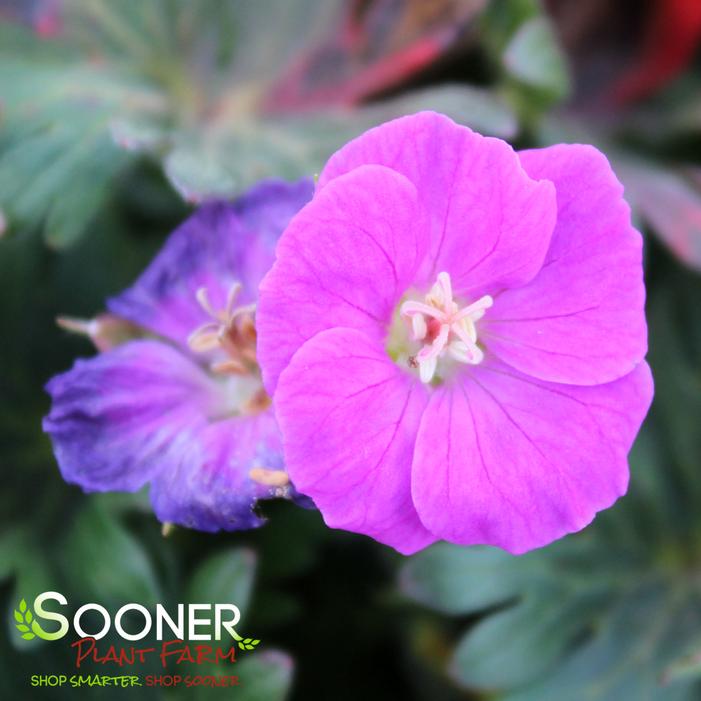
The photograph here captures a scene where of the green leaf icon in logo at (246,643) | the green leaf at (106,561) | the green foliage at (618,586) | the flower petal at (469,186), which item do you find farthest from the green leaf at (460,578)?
the flower petal at (469,186)

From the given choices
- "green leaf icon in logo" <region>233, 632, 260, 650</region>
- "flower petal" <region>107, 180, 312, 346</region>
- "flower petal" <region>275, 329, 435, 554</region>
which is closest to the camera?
"flower petal" <region>275, 329, 435, 554</region>

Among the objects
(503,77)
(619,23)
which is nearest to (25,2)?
(503,77)

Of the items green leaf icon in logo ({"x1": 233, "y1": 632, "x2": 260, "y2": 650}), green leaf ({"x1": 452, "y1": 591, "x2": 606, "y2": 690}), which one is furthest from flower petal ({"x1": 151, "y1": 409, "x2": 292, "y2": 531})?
green leaf ({"x1": 452, "y1": 591, "x2": 606, "y2": 690})

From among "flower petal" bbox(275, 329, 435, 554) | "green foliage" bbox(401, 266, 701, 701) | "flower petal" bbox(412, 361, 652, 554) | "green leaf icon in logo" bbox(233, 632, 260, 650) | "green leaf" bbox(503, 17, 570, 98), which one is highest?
"green leaf" bbox(503, 17, 570, 98)

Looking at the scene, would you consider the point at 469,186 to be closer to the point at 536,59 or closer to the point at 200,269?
the point at 200,269

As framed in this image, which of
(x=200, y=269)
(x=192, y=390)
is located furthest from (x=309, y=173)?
(x=192, y=390)

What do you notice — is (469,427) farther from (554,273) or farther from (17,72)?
(17,72)

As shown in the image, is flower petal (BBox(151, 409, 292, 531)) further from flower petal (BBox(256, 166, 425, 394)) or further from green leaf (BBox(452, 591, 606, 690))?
green leaf (BBox(452, 591, 606, 690))
